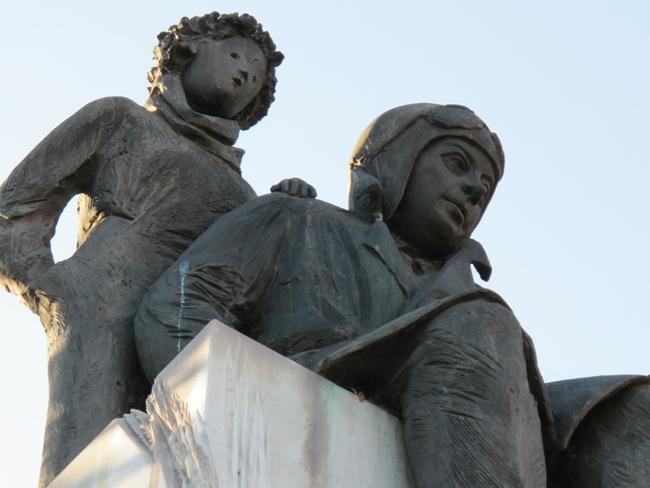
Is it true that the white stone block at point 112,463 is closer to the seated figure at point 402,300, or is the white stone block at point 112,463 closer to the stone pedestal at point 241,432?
the stone pedestal at point 241,432

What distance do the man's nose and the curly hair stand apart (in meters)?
1.17

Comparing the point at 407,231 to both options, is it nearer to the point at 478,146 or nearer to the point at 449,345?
the point at 478,146

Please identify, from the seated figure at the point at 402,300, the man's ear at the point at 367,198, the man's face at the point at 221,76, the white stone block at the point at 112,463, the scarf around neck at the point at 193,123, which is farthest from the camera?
the man's face at the point at 221,76

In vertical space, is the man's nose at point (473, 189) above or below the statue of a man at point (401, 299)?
above

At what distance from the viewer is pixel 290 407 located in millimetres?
6383

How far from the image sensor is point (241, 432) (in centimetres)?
618

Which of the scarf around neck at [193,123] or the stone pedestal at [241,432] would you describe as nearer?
the stone pedestal at [241,432]

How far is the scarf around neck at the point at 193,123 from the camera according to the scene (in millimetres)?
8102

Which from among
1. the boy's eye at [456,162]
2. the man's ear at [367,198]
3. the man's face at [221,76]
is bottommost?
the man's ear at [367,198]

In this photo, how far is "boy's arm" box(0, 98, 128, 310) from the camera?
25.3ft

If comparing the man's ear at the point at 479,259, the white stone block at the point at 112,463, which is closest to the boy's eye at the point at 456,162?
the man's ear at the point at 479,259

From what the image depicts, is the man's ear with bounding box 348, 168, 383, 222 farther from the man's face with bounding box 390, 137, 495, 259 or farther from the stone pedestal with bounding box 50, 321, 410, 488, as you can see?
the stone pedestal with bounding box 50, 321, 410, 488

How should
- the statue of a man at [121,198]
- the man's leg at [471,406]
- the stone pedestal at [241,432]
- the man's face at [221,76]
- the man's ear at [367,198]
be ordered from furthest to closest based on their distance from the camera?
the man's face at [221,76], the man's ear at [367,198], the statue of a man at [121,198], the man's leg at [471,406], the stone pedestal at [241,432]

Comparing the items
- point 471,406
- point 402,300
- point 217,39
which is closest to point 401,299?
point 402,300
